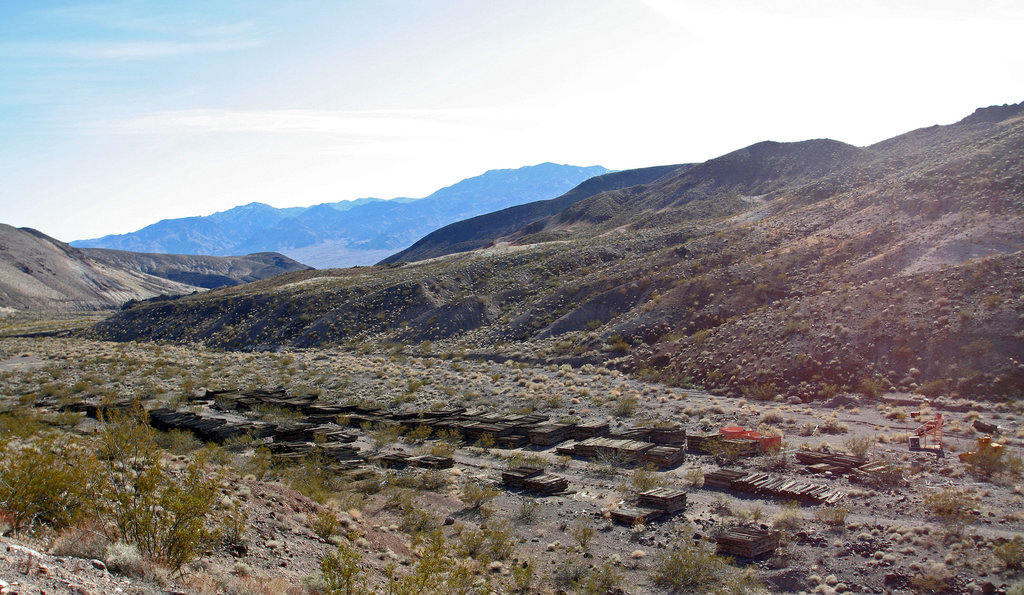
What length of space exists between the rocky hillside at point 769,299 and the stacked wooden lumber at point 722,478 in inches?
448

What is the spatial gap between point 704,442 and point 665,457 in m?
2.07

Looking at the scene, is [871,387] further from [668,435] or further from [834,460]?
[668,435]

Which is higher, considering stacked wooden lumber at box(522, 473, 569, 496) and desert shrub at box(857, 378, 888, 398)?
desert shrub at box(857, 378, 888, 398)

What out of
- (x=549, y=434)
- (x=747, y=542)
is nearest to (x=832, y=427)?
(x=549, y=434)

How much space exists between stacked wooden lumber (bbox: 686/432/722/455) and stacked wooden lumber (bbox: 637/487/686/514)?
424 centimetres

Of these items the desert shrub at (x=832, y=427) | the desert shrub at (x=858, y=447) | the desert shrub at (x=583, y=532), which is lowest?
the desert shrub at (x=832, y=427)

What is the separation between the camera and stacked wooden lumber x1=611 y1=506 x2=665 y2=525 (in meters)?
13.1

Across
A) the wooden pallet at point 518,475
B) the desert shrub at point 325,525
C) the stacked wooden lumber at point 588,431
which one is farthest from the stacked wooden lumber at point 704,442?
the desert shrub at point 325,525

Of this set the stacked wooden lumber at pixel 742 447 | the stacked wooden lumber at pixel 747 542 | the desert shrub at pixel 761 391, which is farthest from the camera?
the desert shrub at pixel 761 391

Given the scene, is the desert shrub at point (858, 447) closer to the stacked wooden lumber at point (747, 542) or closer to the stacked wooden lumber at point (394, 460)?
the stacked wooden lumber at point (747, 542)

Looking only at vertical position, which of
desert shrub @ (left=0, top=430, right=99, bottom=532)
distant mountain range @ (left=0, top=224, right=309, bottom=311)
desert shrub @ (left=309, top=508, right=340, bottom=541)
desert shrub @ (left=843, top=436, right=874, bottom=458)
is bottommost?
desert shrub @ (left=843, top=436, right=874, bottom=458)

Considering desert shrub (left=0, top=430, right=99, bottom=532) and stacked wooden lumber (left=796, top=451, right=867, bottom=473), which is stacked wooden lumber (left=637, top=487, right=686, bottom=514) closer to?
stacked wooden lumber (left=796, top=451, right=867, bottom=473)

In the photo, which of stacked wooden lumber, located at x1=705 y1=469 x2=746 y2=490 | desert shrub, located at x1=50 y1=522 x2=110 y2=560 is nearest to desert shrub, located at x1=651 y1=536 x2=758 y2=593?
stacked wooden lumber, located at x1=705 y1=469 x2=746 y2=490

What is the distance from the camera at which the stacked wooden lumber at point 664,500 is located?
535 inches
